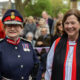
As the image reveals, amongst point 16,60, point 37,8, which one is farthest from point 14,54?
point 37,8

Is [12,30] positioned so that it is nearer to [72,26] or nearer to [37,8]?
[72,26]

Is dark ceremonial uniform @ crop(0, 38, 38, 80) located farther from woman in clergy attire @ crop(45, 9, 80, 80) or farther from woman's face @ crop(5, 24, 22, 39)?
woman in clergy attire @ crop(45, 9, 80, 80)

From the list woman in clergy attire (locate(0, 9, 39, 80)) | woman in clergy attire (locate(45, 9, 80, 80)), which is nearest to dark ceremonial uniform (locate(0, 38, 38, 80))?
woman in clergy attire (locate(0, 9, 39, 80))

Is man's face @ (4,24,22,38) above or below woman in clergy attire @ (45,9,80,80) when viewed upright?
above

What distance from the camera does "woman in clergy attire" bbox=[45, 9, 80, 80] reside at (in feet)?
7.84

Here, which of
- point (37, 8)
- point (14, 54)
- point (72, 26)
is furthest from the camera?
point (37, 8)

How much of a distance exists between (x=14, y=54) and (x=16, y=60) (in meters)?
0.08

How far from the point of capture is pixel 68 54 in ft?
8.09

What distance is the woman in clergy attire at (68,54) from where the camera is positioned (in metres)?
2.39

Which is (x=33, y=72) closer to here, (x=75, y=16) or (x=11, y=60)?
(x=11, y=60)

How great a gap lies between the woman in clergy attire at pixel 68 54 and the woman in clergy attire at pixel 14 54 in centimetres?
29

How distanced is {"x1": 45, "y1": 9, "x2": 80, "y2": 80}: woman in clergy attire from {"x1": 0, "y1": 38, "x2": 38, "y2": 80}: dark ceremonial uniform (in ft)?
0.91

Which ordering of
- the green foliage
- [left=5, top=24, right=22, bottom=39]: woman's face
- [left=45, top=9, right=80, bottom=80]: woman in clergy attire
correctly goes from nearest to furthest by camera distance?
[left=45, top=9, right=80, bottom=80]: woman in clergy attire
[left=5, top=24, right=22, bottom=39]: woman's face
the green foliage

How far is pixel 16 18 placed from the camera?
265 centimetres
